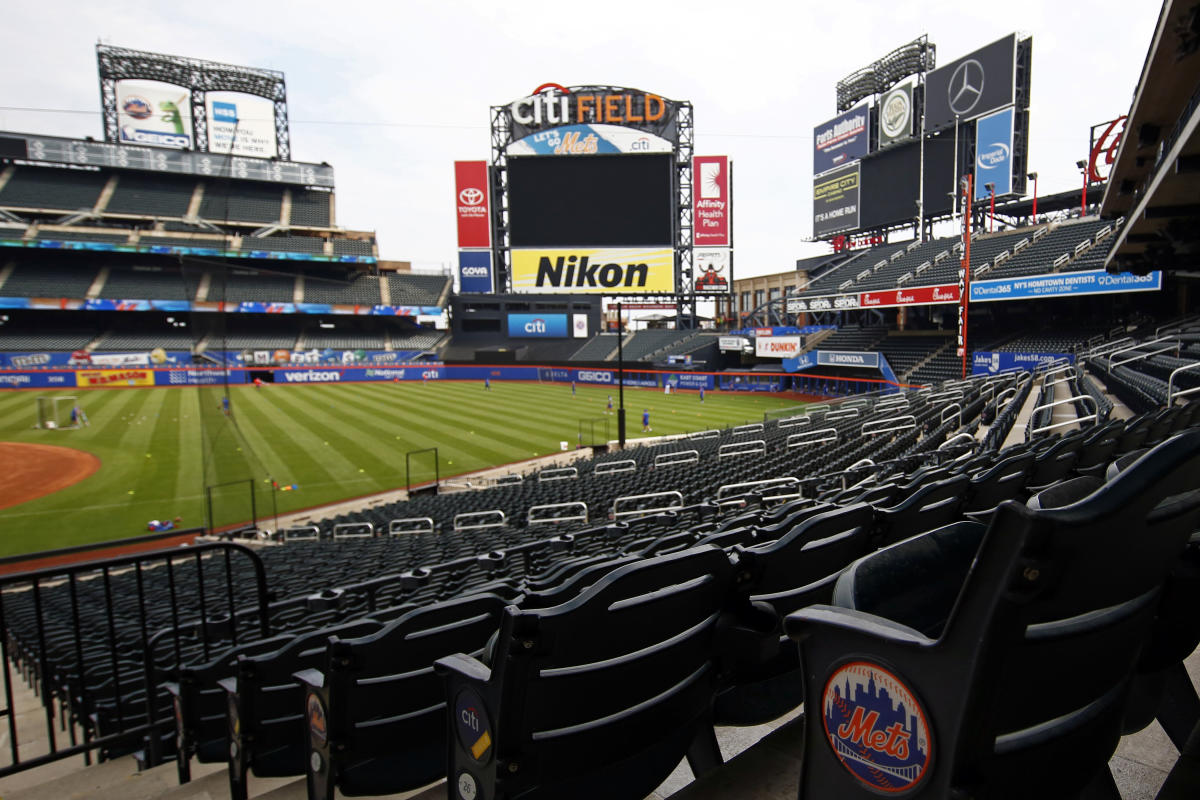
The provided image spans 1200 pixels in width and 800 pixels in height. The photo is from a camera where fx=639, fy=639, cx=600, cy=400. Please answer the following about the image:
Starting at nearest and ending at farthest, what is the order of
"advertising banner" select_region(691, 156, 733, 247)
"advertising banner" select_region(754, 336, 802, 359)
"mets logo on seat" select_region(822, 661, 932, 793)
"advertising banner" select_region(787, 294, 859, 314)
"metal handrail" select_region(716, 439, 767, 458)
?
1. "mets logo on seat" select_region(822, 661, 932, 793)
2. "metal handrail" select_region(716, 439, 767, 458)
3. "advertising banner" select_region(787, 294, 859, 314)
4. "advertising banner" select_region(754, 336, 802, 359)
5. "advertising banner" select_region(691, 156, 733, 247)

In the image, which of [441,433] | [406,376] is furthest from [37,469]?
[406,376]

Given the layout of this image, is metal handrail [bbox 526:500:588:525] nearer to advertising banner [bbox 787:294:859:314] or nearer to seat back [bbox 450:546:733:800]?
seat back [bbox 450:546:733:800]

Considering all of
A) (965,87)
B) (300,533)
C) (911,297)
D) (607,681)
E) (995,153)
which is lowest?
(300,533)

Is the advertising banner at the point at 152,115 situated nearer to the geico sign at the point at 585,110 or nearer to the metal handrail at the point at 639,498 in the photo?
the geico sign at the point at 585,110

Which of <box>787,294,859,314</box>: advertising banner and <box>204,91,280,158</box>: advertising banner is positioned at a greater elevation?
<box>204,91,280,158</box>: advertising banner

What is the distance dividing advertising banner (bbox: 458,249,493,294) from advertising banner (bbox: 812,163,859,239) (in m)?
33.0

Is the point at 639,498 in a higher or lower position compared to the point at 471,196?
lower

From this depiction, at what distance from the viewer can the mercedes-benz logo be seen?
146ft

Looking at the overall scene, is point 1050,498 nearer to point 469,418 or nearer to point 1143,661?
point 1143,661

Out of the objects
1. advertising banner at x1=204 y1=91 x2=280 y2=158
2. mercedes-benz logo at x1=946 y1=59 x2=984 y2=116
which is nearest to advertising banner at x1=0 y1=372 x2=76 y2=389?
advertising banner at x1=204 y1=91 x2=280 y2=158

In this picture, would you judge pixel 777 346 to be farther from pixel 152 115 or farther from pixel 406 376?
pixel 152 115

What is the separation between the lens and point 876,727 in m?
1.27

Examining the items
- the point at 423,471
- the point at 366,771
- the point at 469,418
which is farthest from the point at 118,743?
the point at 469,418

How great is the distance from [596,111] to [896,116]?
94.4 feet
